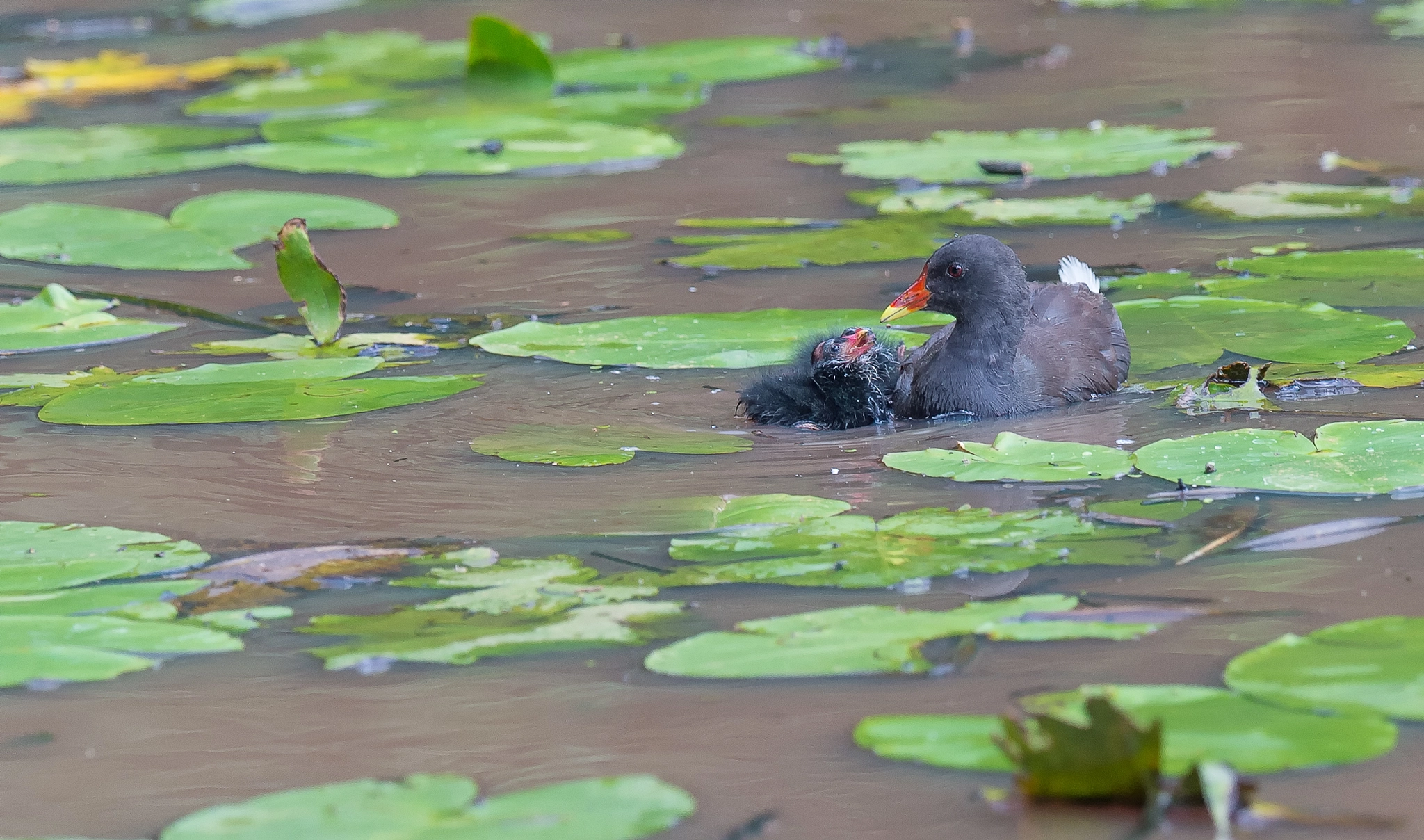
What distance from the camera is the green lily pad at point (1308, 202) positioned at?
7.75m

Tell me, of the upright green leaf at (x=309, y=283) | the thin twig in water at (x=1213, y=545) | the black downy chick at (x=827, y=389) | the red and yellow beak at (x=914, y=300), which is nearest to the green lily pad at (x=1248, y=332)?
the red and yellow beak at (x=914, y=300)

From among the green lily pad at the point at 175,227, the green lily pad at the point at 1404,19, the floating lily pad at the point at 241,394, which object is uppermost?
the green lily pad at the point at 1404,19

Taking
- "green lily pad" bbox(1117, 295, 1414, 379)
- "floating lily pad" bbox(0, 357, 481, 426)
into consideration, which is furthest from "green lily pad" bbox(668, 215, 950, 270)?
"floating lily pad" bbox(0, 357, 481, 426)

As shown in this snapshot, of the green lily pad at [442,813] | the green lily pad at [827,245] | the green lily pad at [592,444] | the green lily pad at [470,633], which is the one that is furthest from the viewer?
the green lily pad at [827,245]

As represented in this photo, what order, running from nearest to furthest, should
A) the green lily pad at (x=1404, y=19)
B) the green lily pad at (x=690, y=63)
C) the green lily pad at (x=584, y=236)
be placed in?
1. the green lily pad at (x=584, y=236)
2. the green lily pad at (x=690, y=63)
3. the green lily pad at (x=1404, y=19)

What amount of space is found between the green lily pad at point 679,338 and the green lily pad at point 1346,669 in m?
2.84

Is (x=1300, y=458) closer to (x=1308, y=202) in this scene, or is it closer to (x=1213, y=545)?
(x=1213, y=545)

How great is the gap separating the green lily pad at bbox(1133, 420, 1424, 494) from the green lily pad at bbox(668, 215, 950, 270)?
2.67 m

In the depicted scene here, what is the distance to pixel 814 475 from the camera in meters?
5.11

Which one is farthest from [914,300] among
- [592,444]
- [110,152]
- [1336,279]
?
[110,152]

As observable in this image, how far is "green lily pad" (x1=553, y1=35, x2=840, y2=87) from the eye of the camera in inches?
455

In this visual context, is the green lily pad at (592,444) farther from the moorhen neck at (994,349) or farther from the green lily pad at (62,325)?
the green lily pad at (62,325)

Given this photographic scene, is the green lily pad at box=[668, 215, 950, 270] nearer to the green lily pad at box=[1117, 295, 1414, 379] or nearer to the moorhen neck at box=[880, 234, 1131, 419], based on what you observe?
the green lily pad at box=[1117, 295, 1414, 379]

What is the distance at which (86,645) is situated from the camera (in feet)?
12.2
